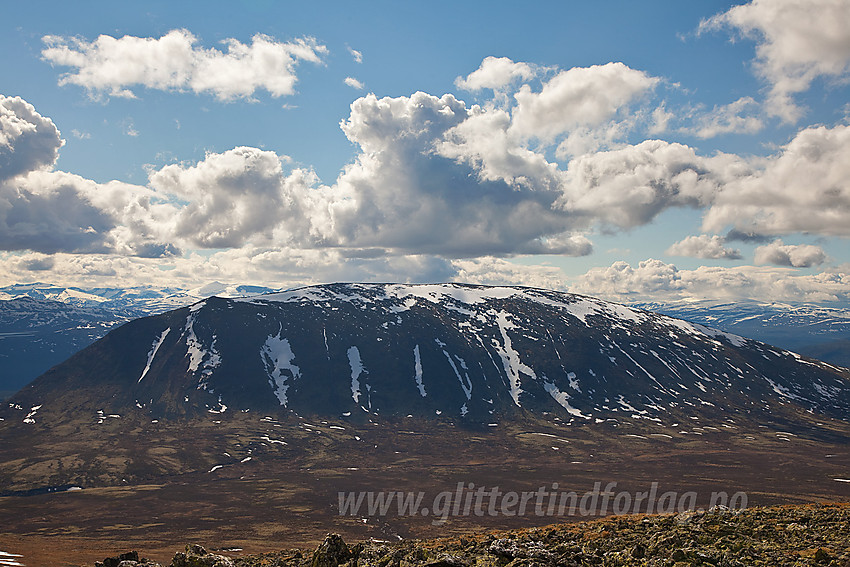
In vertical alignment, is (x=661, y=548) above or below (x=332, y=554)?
above

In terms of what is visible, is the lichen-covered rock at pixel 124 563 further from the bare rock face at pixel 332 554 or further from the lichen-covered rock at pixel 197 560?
the bare rock face at pixel 332 554

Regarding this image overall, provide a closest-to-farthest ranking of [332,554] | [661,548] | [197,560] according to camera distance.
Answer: [661,548] → [197,560] → [332,554]

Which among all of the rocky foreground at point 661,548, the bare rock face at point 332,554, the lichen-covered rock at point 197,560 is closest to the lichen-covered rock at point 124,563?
the rocky foreground at point 661,548

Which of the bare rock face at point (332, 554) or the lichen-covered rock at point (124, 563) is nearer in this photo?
the lichen-covered rock at point (124, 563)

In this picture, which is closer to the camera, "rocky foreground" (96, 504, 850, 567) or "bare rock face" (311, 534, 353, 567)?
"rocky foreground" (96, 504, 850, 567)

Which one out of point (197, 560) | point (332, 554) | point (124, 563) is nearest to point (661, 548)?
point (332, 554)

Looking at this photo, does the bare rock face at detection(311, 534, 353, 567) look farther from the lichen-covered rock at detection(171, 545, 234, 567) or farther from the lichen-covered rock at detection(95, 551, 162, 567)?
the lichen-covered rock at detection(95, 551, 162, 567)

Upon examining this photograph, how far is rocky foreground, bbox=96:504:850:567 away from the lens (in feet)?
98.2

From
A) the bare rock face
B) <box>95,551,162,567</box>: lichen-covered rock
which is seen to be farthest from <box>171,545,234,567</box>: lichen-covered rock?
the bare rock face

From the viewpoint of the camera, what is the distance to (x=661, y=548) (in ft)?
112

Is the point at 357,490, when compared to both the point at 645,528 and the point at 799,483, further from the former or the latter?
the point at 799,483

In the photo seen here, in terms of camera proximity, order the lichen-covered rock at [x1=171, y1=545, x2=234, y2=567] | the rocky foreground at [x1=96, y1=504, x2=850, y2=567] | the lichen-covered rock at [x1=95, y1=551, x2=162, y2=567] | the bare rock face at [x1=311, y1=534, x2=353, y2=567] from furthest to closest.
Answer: the bare rock face at [x1=311, y1=534, x2=353, y2=567] < the lichen-covered rock at [x1=171, y1=545, x2=234, y2=567] < the lichen-covered rock at [x1=95, y1=551, x2=162, y2=567] < the rocky foreground at [x1=96, y1=504, x2=850, y2=567]

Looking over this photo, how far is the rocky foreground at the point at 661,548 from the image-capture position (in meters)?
29.9

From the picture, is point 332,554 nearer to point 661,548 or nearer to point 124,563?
point 124,563
